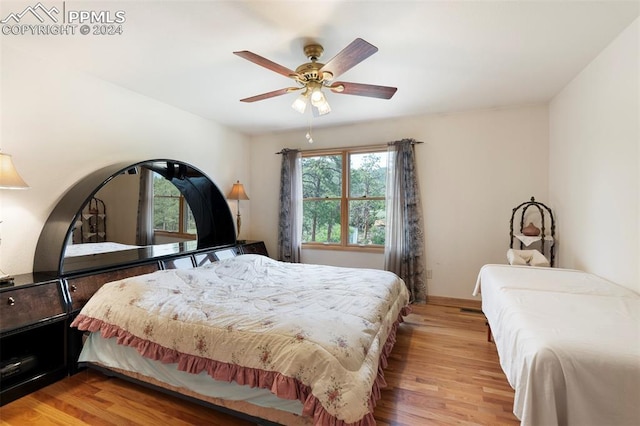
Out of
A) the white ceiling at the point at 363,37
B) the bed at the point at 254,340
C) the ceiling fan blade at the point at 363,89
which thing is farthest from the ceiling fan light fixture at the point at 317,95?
the bed at the point at 254,340

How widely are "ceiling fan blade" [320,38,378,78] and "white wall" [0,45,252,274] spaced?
2.24m

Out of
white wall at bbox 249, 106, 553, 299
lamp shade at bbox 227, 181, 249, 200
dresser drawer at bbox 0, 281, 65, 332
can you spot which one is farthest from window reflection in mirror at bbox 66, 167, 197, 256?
white wall at bbox 249, 106, 553, 299

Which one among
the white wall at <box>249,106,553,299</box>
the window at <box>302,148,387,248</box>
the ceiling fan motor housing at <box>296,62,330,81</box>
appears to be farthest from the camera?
the window at <box>302,148,387,248</box>

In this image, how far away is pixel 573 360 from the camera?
1151 mm

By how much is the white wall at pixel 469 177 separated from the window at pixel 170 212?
2554 millimetres

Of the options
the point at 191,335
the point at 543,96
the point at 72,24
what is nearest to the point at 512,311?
the point at 191,335

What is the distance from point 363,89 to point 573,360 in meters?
2.08

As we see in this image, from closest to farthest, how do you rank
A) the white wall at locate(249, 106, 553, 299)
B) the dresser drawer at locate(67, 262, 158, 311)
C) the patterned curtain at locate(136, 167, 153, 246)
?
the dresser drawer at locate(67, 262, 158, 311), the patterned curtain at locate(136, 167, 153, 246), the white wall at locate(249, 106, 553, 299)

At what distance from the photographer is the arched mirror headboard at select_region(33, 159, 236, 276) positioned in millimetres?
2309

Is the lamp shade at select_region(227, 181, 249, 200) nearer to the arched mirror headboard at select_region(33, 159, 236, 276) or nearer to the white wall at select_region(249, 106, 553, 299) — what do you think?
the arched mirror headboard at select_region(33, 159, 236, 276)

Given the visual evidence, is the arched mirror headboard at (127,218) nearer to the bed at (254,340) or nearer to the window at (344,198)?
the bed at (254,340)

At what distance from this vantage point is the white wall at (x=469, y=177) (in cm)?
349

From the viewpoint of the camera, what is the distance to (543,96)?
125 inches

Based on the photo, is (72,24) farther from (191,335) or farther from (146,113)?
(191,335)
